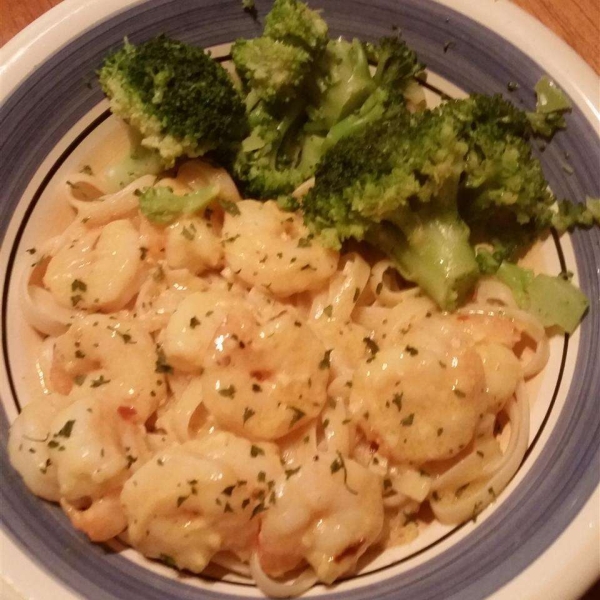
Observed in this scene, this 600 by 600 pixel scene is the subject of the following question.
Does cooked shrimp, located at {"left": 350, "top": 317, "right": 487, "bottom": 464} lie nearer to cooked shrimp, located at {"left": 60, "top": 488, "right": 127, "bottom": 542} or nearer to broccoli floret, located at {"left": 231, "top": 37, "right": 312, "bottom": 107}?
cooked shrimp, located at {"left": 60, "top": 488, "right": 127, "bottom": 542}

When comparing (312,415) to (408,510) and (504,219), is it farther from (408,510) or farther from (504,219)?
(504,219)

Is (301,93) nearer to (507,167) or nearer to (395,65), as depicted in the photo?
(395,65)

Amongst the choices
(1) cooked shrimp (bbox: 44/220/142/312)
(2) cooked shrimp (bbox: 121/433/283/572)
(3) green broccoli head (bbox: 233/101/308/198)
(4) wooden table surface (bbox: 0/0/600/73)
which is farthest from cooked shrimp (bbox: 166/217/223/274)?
(4) wooden table surface (bbox: 0/0/600/73)

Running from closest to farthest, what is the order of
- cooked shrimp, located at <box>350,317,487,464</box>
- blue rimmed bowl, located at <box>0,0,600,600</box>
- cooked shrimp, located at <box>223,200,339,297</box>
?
blue rimmed bowl, located at <box>0,0,600,600</box>
cooked shrimp, located at <box>350,317,487,464</box>
cooked shrimp, located at <box>223,200,339,297</box>

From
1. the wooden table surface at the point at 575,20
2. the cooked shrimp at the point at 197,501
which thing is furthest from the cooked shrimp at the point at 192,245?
the wooden table surface at the point at 575,20

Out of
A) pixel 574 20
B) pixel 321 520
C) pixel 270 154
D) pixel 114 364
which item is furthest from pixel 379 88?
pixel 321 520

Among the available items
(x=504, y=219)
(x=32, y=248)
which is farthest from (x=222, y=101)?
(x=504, y=219)

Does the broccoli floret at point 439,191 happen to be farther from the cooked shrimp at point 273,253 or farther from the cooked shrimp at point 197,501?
the cooked shrimp at point 197,501
